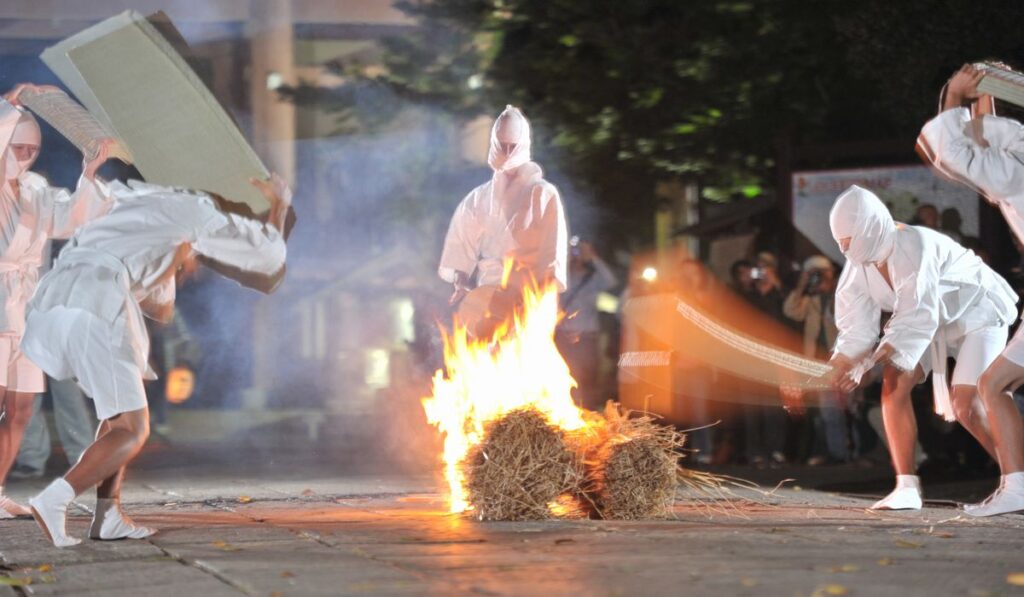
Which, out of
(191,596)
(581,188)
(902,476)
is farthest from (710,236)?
(191,596)

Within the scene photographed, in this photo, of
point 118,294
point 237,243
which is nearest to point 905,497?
point 237,243

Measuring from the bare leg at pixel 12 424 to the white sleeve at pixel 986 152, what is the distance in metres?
4.56

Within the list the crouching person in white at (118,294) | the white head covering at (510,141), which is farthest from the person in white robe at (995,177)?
the crouching person in white at (118,294)

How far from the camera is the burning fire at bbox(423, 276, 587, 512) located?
280 inches

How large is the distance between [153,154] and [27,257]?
5.02 ft

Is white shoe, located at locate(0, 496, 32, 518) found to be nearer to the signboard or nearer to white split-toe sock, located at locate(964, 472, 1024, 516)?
white split-toe sock, located at locate(964, 472, 1024, 516)

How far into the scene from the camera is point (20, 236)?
753 cm

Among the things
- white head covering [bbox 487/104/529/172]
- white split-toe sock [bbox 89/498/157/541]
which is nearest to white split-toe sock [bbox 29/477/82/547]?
white split-toe sock [bbox 89/498/157/541]

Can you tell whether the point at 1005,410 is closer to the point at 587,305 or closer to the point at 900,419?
the point at 900,419

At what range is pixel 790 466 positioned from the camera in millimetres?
11547

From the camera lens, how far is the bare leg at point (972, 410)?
7863mm

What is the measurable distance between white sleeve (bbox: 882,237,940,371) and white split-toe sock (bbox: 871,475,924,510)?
0.57m

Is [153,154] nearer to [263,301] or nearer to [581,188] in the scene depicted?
[581,188]

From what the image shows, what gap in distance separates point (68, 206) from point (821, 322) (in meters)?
6.08
